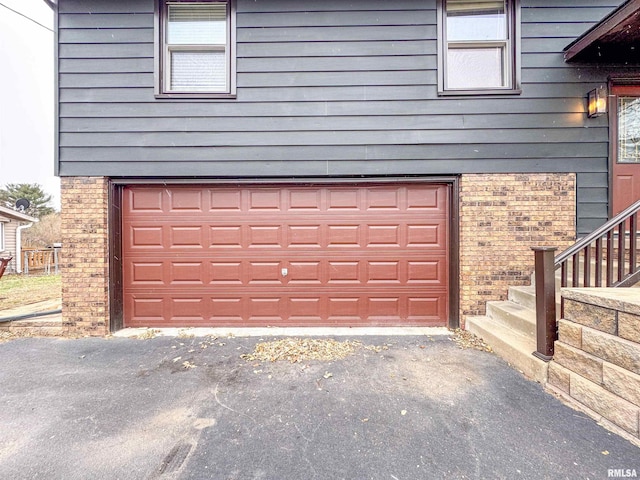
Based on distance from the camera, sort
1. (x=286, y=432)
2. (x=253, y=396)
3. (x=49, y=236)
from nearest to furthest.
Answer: (x=286, y=432) < (x=253, y=396) < (x=49, y=236)

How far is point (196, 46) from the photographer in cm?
369

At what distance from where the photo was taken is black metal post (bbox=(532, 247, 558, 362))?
240cm

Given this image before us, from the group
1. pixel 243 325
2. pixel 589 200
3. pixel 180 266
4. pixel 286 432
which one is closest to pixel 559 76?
pixel 589 200

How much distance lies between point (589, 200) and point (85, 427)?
5.72 m

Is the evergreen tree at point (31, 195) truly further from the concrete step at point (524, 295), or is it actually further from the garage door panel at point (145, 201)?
the concrete step at point (524, 295)

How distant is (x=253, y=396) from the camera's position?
89.0 inches

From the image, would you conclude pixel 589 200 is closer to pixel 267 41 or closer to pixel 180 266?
pixel 267 41

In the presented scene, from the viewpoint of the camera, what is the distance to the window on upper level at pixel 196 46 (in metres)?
3.70

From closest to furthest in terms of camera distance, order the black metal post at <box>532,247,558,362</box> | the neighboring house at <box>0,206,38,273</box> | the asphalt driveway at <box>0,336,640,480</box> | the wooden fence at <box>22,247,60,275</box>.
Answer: the asphalt driveway at <box>0,336,640,480</box>, the black metal post at <box>532,247,558,362</box>, the wooden fence at <box>22,247,60,275</box>, the neighboring house at <box>0,206,38,273</box>

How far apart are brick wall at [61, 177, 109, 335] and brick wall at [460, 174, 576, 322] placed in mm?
4762

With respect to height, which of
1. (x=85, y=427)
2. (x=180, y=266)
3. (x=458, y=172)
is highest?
(x=458, y=172)

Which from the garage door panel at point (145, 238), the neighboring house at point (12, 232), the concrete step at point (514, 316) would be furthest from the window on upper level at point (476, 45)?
the neighboring house at point (12, 232)

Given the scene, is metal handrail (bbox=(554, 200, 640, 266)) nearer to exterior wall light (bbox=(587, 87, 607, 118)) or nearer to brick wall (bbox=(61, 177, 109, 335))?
exterior wall light (bbox=(587, 87, 607, 118))

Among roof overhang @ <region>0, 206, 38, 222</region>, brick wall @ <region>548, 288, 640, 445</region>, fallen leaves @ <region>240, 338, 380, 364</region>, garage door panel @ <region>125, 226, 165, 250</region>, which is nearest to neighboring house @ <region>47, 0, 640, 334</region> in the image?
garage door panel @ <region>125, 226, 165, 250</region>
